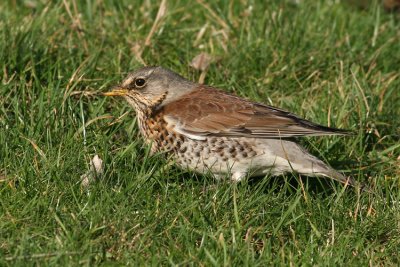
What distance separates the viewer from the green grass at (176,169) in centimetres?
502

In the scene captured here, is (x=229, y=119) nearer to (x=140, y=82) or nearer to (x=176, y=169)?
(x=176, y=169)

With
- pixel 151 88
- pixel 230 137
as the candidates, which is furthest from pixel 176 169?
pixel 151 88

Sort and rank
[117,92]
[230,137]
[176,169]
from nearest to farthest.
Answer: [176,169]
[230,137]
[117,92]

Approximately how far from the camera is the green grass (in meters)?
5.02

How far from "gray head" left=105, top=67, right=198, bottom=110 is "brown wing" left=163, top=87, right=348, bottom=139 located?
0.25 meters

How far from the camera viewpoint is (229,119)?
20.7ft

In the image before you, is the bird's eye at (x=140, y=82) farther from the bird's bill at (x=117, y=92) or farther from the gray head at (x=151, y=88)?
the bird's bill at (x=117, y=92)

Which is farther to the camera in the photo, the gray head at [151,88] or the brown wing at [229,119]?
the gray head at [151,88]

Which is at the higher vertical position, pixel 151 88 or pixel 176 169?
pixel 151 88

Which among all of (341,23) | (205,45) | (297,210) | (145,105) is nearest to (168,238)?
(297,210)

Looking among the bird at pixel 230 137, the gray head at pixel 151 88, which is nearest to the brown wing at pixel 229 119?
the bird at pixel 230 137

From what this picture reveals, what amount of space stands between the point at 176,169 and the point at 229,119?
0.56 metres

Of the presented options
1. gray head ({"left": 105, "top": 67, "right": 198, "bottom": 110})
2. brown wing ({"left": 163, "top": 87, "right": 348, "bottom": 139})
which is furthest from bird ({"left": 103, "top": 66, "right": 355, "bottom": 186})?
gray head ({"left": 105, "top": 67, "right": 198, "bottom": 110})

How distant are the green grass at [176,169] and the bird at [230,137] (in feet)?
0.44
